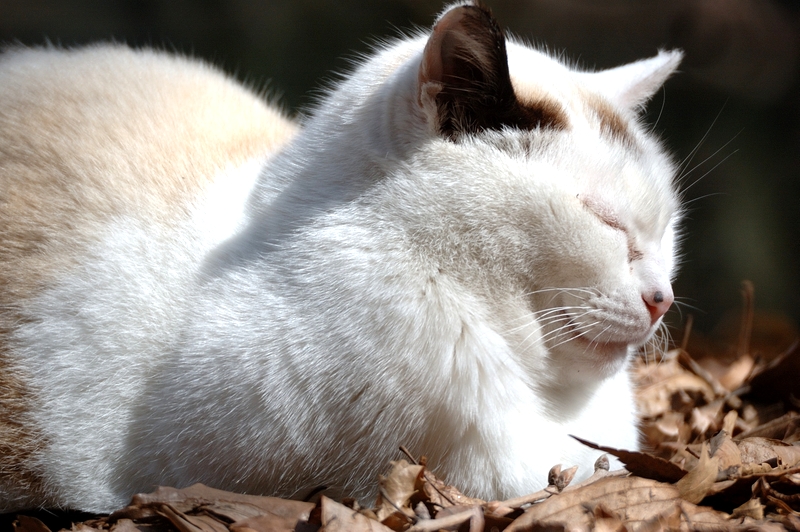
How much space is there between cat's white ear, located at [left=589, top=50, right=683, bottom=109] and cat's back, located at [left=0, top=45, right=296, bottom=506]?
2.89 ft

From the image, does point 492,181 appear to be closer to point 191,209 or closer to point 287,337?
point 287,337

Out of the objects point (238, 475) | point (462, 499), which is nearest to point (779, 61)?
point (462, 499)

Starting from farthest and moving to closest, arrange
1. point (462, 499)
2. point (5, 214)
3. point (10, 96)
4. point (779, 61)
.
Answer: point (779, 61) < point (10, 96) < point (5, 214) < point (462, 499)

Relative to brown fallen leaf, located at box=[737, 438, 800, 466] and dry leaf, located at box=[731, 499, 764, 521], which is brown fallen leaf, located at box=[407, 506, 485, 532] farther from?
brown fallen leaf, located at box=[737, 438, 800, 466]

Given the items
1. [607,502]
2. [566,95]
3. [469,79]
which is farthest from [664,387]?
[469,79]

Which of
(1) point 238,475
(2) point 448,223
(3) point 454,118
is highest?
(3) point 454,118

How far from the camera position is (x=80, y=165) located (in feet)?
5.19

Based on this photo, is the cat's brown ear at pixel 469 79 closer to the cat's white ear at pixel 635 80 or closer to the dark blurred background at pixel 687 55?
the cat's white ear at pixel 635 80

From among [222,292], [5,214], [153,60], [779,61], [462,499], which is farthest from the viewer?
[779,61]

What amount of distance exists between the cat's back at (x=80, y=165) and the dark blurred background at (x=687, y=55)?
26.2 inches

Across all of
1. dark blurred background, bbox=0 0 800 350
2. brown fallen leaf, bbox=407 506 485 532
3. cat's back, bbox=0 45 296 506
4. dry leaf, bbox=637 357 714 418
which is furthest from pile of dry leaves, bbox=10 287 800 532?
dark blurred background, bbox=0 0 800 350

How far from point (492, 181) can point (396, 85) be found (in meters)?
0.27

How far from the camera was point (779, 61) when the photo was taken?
2355 millimetres

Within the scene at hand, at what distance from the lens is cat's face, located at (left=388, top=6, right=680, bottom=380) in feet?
4.29
